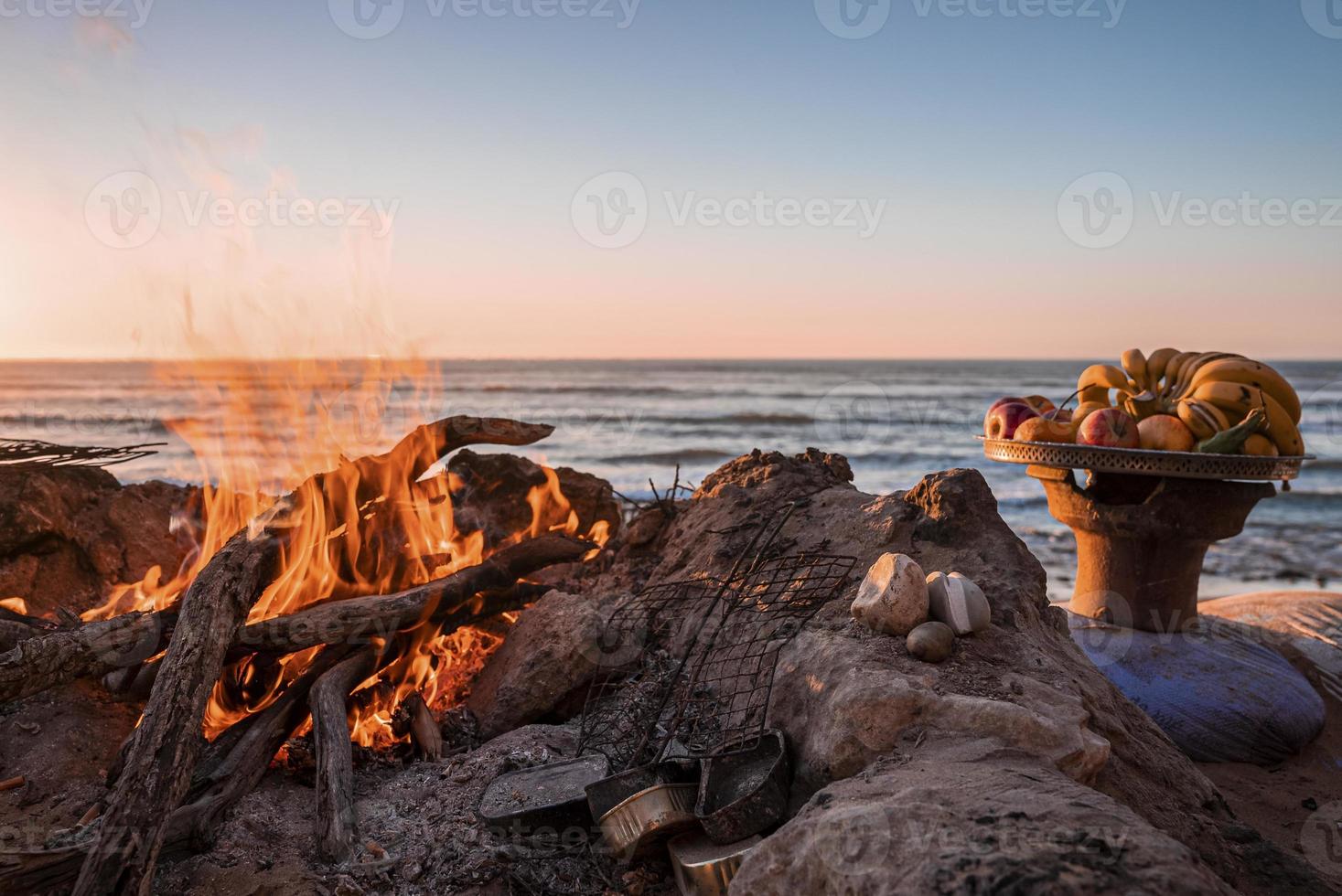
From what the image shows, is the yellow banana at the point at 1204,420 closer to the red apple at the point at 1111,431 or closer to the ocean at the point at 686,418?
the red apple at the point at 1111,431

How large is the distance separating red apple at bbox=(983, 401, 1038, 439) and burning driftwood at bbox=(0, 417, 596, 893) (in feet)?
→ 9.62

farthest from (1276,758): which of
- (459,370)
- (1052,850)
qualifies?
(459,370)

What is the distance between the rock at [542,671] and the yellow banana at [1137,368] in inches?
152

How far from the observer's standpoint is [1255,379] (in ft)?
15.9

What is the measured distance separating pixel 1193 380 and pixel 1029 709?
324 centimetres

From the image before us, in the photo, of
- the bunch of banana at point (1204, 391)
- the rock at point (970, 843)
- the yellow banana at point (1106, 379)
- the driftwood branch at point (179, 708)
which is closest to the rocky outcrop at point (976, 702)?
the rock at point (970, 843)

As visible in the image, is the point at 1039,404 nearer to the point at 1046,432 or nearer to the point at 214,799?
the point at 1046,432

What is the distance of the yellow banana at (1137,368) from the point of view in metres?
5.57

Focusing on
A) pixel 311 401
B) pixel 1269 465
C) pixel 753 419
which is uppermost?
pixel 311 401

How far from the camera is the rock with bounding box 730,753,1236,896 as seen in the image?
72.3 inches

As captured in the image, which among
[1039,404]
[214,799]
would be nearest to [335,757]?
[214,799]

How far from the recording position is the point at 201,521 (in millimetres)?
6180

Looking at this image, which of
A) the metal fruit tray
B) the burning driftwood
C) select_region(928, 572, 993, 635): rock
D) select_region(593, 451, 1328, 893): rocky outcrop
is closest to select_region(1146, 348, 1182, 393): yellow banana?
the metal fruit tray

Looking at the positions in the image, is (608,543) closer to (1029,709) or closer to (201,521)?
(201,521)
